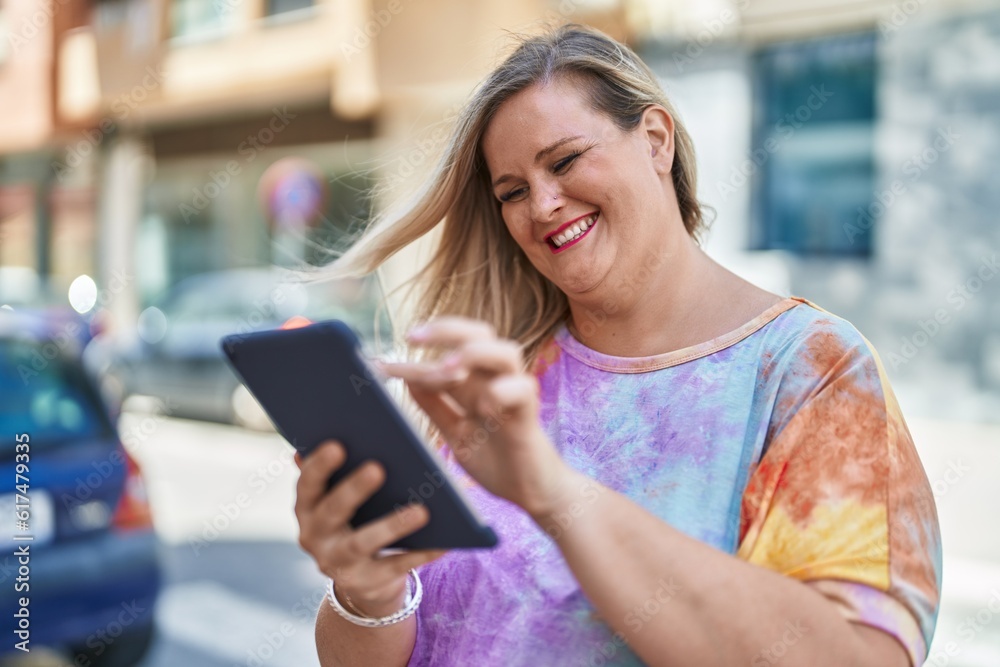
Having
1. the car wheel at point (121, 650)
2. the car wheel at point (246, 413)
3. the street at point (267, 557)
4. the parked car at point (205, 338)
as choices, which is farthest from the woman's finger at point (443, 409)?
the car wheel at point (246, 413)

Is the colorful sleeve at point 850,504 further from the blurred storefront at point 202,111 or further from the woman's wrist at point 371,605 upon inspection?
the blurred storefront at point 202,111

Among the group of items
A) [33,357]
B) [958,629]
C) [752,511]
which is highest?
[752,511]

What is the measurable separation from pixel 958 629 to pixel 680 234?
4062mm

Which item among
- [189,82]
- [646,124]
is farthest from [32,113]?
[646,124]

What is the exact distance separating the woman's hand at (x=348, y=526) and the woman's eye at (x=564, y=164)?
563mm

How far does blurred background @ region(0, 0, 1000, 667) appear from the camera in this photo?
12.6ft

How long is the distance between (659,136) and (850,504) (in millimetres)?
674

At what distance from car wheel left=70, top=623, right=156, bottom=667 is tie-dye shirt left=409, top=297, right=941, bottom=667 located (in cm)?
301

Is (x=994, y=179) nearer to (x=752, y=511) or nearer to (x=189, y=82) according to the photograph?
(x=752, y=511)

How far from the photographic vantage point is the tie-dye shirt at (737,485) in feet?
3.60

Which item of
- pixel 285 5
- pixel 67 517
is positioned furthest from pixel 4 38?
pixel 67 517

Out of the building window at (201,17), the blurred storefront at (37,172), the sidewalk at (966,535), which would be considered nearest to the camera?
the sidewalk at (966,535)

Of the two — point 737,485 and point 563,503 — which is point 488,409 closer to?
point 563,503

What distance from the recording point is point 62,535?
11.9 ft
